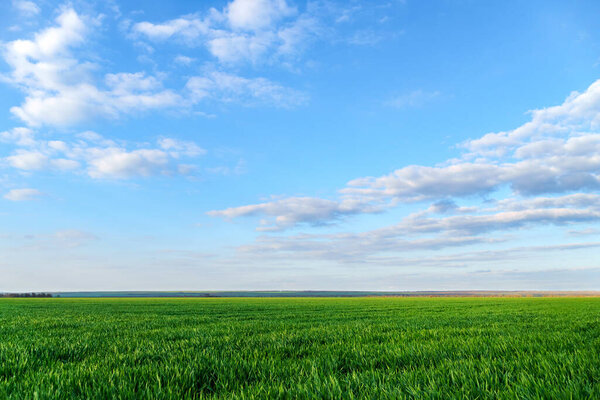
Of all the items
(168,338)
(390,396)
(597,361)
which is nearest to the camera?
(390,396)

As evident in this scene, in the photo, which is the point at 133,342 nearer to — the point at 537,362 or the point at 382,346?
the point at 382,346

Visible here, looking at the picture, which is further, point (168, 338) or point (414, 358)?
point (168, 338)

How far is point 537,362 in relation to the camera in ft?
17.7

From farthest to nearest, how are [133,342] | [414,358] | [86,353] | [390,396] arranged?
[133,342], [86,353], [414,358], [390,396]

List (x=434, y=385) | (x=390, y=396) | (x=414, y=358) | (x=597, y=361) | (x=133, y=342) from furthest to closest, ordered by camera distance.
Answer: (x=133, y=342) < (x=414, y=358) < (x=597, y=361) < (x=434, y=385) < (x=390, y=396)

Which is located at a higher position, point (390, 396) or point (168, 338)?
point (390, 396)

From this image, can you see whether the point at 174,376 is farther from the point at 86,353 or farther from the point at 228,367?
the point at 86,353

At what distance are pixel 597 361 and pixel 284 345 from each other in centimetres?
547

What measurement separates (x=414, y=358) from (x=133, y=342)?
686 centimetres

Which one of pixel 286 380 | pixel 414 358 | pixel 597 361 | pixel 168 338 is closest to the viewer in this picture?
pixel 286 380

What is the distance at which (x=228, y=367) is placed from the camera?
17.9 ft

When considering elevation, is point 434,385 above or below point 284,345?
above

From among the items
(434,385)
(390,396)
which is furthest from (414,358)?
(390,396)

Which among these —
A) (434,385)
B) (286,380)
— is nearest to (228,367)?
(286,380)
